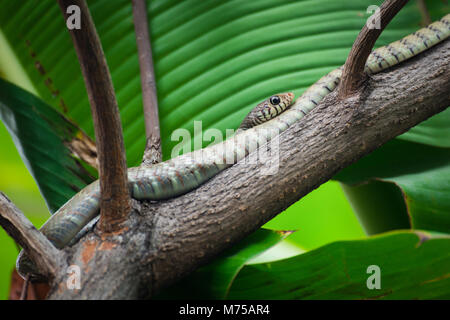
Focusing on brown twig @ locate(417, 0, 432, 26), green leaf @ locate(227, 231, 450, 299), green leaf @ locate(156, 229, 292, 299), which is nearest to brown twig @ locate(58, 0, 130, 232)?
green leaf @ locate(156, 229, 292, 299)

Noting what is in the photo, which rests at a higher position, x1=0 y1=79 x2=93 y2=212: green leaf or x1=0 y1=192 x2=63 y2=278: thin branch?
x1=0 y1=79 x2=93 y2=212: green leaf

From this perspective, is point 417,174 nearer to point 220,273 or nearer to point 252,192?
→ point 252,192

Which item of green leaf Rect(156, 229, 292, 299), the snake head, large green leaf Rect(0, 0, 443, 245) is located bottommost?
green leaf Rect(156, 229, 292, 299)

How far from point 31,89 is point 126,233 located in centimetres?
111

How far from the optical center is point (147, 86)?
1.44 m

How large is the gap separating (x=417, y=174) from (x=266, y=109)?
60 centimetres

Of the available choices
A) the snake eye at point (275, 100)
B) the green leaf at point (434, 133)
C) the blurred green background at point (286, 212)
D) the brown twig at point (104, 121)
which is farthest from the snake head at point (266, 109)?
the blurred green background at point (286, 212)

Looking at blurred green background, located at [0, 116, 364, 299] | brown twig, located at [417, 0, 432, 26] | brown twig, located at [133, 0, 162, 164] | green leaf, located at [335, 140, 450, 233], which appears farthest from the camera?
blurred green background, located at [0, 116, 364, 299]

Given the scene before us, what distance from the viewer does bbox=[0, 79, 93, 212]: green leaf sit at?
1356mm

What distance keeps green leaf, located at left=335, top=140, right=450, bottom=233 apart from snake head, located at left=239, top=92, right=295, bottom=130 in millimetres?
353

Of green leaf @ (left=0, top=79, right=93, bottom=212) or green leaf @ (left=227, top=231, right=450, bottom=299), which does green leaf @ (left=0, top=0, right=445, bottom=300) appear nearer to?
green leaf @ (left=0, top=79, right=93, bottom=212)

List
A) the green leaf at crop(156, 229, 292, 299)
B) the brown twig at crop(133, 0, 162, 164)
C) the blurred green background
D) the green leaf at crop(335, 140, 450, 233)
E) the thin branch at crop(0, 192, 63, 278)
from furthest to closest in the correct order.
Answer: the blurred green background → the brown twig at crop(133, 0, 162, 164) → the green leaf at crop(335, 140, 450, 233) → the green leaf at crop(156, 229, 292, 299) → the thin branch at crop(0, 192, 63, 278)

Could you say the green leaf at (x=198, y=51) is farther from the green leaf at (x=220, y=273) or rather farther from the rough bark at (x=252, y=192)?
the green leaf at (x=220, y=273)

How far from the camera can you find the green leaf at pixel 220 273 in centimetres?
93
